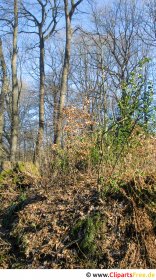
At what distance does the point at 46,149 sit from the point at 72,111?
1.14m

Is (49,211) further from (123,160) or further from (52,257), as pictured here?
(123,160)

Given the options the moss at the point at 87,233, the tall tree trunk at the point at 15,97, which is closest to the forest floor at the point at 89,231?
the moss at the point at 87,233

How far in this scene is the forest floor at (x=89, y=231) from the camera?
4.35m

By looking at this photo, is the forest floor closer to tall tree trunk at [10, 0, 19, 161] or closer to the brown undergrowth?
the brown undergrowth

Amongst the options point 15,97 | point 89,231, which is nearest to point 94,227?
point 89,231

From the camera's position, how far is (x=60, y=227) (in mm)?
4918

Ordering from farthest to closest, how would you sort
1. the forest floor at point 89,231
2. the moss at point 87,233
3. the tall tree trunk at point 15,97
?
the tall tree trunk at point 15,97, the moss at point 87,233, the forest floor at point 89,231

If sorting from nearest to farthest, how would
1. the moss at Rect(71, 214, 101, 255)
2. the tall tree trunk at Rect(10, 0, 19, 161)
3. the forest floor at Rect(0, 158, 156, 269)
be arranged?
1. the forest floor at Rect(0, 158, 156, 269)
2. the moss at Rect(71, 214, 101, 255)
3. the tall tree trunk at Rect(10, 0, 19, 161)

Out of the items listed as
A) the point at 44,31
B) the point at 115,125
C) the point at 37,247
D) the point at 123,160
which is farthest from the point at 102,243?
the point at 44,31

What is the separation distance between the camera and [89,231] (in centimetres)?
463

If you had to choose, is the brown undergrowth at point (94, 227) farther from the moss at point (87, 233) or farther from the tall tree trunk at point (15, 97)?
the tall tree trunk at point (15, 97)

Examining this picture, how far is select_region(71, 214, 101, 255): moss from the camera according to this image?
14.7 feet

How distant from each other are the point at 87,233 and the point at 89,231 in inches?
1.6

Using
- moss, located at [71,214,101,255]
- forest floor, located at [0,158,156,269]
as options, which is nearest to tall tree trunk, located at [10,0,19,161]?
forest floor, located at [0,158,156,269]
